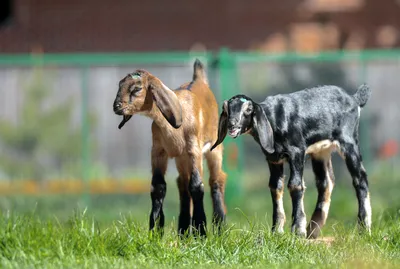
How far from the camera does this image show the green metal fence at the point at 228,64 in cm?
1238

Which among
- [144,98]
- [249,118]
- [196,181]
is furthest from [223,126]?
[144,98]

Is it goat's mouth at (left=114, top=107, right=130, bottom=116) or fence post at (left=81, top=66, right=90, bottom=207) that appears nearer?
goat's mouth at (left=114, top=107, right=130, bottom=116)

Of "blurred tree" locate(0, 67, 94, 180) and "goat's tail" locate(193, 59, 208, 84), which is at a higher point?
"goat's tail" locate(193, 59, 208, 84)

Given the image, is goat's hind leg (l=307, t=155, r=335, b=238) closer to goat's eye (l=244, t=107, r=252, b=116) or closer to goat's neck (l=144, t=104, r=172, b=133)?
goat's eye (l=244, t=107, r=252, b=116)

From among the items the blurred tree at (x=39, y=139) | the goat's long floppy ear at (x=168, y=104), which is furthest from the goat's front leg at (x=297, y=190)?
the blurred tree at (x=39, y=139)

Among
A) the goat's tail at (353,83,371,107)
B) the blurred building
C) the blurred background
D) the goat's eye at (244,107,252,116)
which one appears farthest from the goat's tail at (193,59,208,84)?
the blurred building

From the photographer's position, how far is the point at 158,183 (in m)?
6.89

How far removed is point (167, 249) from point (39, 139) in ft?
20.7

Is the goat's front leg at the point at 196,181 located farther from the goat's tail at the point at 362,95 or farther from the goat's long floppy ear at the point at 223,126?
the goat's tail at the point at 362,95

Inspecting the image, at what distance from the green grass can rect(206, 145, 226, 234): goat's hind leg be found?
23cm

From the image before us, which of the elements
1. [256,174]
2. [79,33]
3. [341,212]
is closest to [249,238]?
[341,212]

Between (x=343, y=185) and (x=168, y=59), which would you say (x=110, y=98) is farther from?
(x=343, y=185)

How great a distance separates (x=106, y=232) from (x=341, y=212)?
195 inches

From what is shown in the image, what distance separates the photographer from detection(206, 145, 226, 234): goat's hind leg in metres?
7.35
